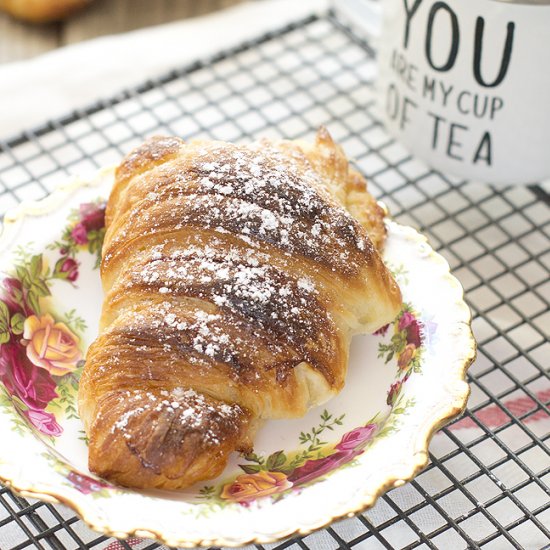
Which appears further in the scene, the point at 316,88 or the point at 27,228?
the point at 316,88

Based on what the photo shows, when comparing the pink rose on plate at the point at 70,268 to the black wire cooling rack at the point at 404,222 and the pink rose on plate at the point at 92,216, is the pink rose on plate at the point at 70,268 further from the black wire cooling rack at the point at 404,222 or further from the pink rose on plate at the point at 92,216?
the black wire cooling rack at the point at 404,222

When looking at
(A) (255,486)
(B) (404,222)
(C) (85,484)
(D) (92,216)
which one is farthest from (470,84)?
(C) (85,484)

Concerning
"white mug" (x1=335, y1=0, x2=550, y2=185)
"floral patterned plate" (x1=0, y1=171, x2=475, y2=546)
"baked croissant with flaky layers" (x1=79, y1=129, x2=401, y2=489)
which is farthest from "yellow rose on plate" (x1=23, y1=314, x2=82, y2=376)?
"white mug" (x1=335, y1=0, x2=550, y2=185)

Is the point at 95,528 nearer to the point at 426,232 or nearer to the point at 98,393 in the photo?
the point at 98,393

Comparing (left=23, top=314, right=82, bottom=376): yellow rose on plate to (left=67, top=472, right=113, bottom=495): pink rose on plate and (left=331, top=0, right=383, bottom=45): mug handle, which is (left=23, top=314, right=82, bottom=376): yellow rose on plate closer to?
(left=67, top=472, right=113, bottom=495): pink rose on plate

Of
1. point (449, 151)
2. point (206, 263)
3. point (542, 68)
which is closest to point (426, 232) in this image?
point (449, 151)
